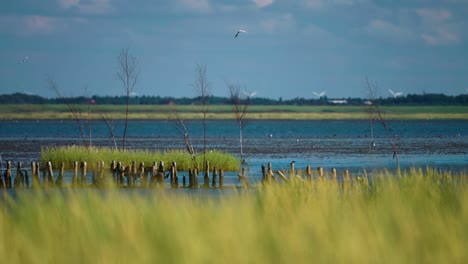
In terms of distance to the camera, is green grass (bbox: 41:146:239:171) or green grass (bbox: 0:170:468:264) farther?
green grass (bbox: 41:146:239:171)

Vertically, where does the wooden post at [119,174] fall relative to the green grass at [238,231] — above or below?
below

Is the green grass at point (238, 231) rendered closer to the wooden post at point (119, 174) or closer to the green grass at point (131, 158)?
the wooden post at point (119, 174)

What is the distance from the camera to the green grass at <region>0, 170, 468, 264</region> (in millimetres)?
12094

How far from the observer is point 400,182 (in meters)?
20.9

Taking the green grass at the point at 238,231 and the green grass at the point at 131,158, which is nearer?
the green grass at the point at 238,231

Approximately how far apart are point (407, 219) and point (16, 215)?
6.18 meters

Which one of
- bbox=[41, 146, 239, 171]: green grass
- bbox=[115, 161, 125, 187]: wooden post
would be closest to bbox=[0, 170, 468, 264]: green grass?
bbox=[115, 161, 125, 187]: wooden post

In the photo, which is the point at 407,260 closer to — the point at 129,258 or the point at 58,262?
the point at 129,258

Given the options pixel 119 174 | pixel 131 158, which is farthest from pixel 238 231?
pixel 131 158

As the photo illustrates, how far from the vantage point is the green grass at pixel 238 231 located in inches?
476

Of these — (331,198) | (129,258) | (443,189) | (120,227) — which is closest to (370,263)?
(129,258)

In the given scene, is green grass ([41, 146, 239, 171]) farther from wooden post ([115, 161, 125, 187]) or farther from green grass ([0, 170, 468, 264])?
green grass ([0, 170, 468, 264])

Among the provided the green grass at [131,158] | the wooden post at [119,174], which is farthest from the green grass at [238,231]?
the green grass at [131,158]

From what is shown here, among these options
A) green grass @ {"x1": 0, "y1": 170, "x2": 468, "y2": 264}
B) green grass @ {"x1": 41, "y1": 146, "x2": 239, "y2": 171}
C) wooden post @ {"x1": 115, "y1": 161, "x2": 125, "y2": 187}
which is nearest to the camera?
green grass @ {"x1": 0, "y1": 170, "x2": 468, "y2": 264}
